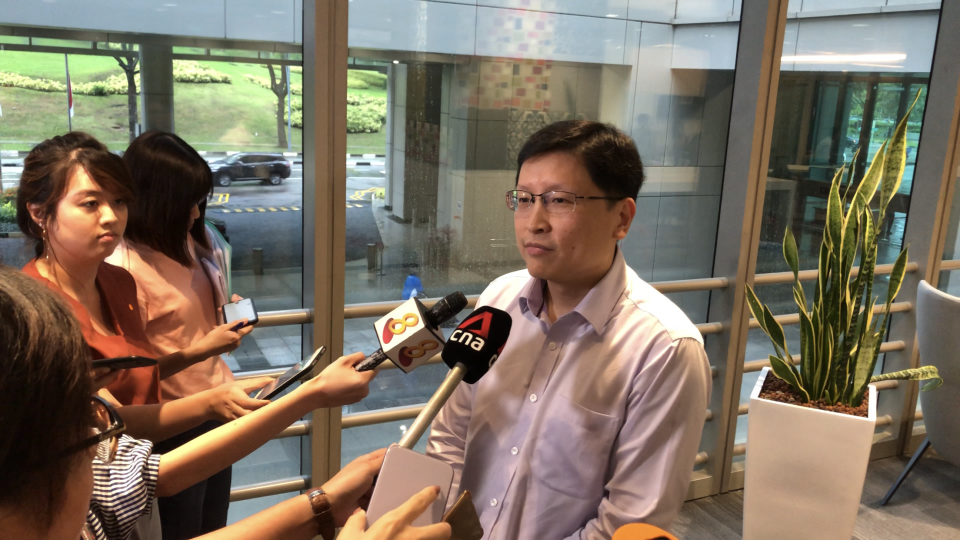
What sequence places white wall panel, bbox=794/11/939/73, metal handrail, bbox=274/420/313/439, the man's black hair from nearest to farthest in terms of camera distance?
the man's black hair, metal handrail, bbox=274/420/313/439, white wall panel, bbox=794/11/939/73

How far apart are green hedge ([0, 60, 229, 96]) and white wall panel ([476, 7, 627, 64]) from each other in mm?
1039

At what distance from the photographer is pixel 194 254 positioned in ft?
7.15

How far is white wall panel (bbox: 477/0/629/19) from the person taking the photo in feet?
9.45

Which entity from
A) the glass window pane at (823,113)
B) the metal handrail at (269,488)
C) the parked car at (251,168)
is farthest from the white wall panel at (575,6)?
the metal handrail at (269,488)

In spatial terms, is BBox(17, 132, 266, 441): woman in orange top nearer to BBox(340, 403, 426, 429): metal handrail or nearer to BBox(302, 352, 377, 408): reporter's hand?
BBox(302, 352, 377, 408): reporter's hand

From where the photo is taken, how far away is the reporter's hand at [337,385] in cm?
141

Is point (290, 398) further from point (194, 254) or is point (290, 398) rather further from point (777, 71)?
point (777, 71)

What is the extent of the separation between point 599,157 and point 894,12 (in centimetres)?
307

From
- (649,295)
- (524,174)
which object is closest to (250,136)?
(524,174)

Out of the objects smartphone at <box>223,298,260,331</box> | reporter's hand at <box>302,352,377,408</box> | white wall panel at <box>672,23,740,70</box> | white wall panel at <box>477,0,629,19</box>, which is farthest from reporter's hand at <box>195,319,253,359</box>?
white wall panel at <box>672,23,740,70</box>

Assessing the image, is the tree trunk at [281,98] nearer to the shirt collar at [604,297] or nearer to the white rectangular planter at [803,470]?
the shirt collar at [604,297]

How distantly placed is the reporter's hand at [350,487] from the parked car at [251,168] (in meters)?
1.50

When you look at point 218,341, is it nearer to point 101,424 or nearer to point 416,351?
point 416,351

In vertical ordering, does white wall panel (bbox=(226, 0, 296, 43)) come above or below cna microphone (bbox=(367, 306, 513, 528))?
above
